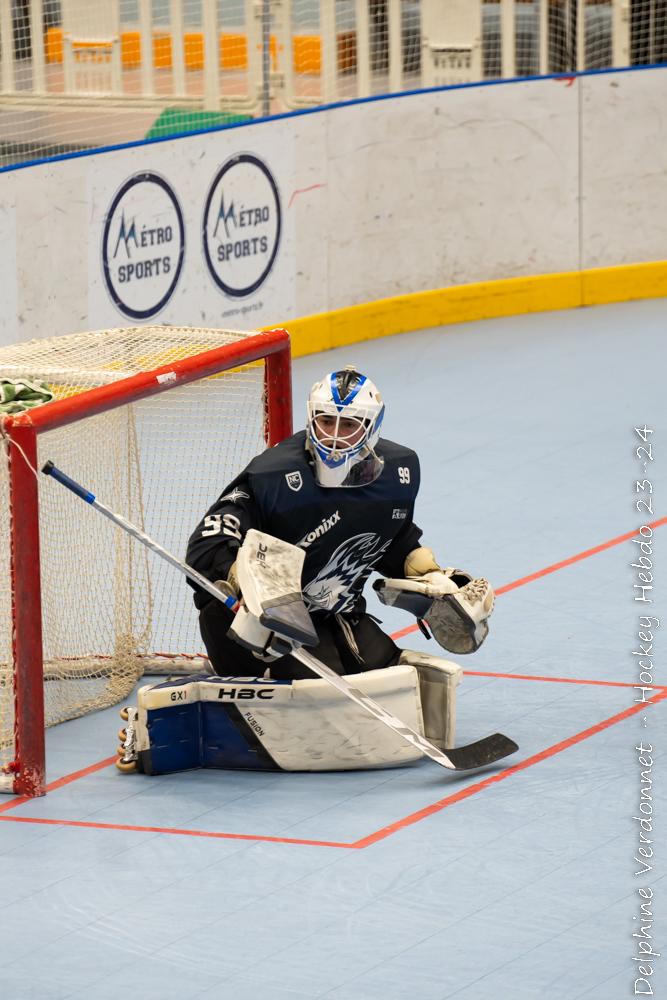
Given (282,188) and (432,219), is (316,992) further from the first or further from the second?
(432,219)

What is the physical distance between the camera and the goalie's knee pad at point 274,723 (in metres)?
5.82

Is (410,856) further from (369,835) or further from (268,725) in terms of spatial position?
(268,725)

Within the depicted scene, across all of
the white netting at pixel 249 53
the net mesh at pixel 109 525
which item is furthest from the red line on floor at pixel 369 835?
the white netting at pixel 249 53

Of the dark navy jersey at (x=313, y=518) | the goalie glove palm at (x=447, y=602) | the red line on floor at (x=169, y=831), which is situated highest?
the dark navy jersey at (x=313, y=518)

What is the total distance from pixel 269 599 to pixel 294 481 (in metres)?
0.44

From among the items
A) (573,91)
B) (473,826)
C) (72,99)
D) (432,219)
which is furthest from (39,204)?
(473,826)

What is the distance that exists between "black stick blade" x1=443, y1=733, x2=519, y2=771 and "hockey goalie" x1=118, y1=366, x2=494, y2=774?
3.5 inches

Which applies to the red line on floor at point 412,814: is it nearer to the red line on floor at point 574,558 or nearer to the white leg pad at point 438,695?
the white leg pad at point 438,695

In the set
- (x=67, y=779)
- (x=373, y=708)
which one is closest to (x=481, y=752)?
(x=373, y=708)

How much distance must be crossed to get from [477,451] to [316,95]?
128 inches

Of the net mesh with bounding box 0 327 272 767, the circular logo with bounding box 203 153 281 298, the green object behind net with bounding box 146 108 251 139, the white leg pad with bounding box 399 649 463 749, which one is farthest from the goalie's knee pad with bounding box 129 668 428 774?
the green object behind net with bounding box 146 108 251 139

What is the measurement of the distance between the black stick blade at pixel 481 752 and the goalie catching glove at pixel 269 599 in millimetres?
611

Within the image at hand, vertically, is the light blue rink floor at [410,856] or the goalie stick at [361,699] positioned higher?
the goalie stick at [361,699]

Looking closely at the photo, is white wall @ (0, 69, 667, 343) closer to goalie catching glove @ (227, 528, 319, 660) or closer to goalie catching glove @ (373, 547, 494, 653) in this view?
goalie catching glove @ (373, 547, 494, 653)
